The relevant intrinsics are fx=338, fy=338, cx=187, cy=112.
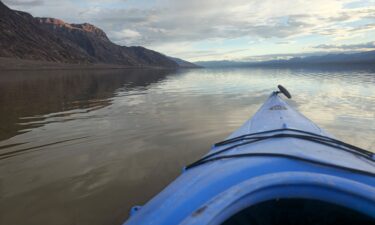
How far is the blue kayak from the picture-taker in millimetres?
2467

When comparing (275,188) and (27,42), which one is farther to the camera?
(27,42)

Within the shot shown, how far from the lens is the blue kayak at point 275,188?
247 centimetres

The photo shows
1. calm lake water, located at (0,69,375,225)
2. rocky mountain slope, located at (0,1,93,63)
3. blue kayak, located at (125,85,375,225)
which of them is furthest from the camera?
rocky mountain slope, located at (0,1,93,63)

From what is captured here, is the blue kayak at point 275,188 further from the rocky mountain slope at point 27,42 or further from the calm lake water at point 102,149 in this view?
the rocky mountain slope at point 27,42

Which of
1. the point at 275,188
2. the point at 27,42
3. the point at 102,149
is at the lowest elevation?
the point at 102,149

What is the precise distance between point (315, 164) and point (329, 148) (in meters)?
0.95

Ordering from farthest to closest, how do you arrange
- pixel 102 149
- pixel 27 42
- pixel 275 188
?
1. pixel 27 42
2. pixel 102 149
3. pixel 275 188

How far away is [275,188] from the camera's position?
257cm

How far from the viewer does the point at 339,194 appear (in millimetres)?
2516

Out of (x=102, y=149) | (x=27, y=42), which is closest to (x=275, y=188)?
(x=102, y=149)

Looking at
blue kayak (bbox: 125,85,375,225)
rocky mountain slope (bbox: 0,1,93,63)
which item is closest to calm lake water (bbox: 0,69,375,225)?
blue kayak (bbox: 125,85,375,225)

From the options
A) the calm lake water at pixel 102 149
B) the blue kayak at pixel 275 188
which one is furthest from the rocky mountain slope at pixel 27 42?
the blue kayak at pixel 275 188

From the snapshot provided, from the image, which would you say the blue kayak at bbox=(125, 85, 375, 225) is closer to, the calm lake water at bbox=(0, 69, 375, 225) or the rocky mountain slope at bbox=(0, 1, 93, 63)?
the calm lake water at bbox=(0, 69, 375, 225)

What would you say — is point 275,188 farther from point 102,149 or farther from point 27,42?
point 27,42
